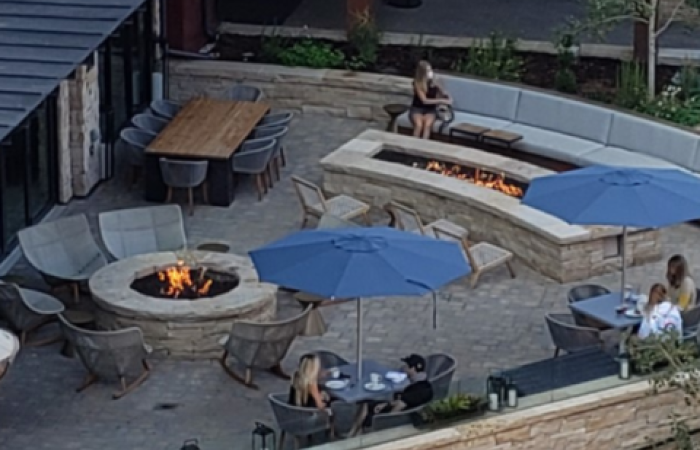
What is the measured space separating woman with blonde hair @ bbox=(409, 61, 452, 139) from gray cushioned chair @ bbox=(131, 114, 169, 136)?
3.31 metres

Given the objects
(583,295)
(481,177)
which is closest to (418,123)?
(481,177)

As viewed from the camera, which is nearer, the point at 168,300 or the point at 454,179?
the point at 168,300

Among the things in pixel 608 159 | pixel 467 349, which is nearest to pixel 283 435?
pixel 467 349

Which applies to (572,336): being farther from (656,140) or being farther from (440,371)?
(656,140)

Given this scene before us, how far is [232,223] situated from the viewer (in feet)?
83.0

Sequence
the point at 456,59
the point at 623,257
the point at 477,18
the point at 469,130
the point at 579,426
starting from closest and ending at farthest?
the point at 579,426, the point at 623,257, the point at 469,130, the point at 456,59, the point at 477,18

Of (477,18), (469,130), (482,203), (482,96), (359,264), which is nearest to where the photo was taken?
(359,264)

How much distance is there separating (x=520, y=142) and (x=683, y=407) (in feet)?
25.7

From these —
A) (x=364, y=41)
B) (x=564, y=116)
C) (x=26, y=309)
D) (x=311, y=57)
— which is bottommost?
(x=26, y=309)

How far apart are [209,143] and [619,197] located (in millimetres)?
7090

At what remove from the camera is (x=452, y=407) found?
1853 centimetres

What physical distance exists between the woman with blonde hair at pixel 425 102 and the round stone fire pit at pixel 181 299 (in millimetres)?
5816

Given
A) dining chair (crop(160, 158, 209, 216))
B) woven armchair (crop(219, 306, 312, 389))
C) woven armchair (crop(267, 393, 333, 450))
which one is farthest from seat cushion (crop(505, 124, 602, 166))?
woven armchair (crop(267, 393, 333, 450))

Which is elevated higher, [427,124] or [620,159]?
[427,124]
